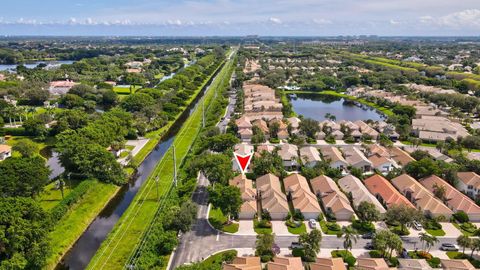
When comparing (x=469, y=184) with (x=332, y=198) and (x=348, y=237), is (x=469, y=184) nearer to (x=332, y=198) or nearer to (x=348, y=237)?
(x=332, y=198)

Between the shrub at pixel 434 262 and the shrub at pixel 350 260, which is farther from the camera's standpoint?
the shrub at pixel 350 260

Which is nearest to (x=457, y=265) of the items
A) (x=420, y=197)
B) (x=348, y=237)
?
(x=348, y=237)

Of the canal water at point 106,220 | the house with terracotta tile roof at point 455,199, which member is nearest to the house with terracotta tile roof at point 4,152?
the canal water at point 106,220

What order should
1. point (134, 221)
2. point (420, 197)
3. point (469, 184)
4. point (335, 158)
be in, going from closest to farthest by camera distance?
point (134, 221), point (420, 197), point (469, 184), point (335, 158)

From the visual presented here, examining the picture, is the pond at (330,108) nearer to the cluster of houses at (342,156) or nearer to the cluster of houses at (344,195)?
the cluster of houses at (342,156)

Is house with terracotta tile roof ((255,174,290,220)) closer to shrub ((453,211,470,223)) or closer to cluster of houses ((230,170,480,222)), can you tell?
cluster of houses ((230,170,480,222))

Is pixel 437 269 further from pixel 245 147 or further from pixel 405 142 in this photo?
pixel 405 142
